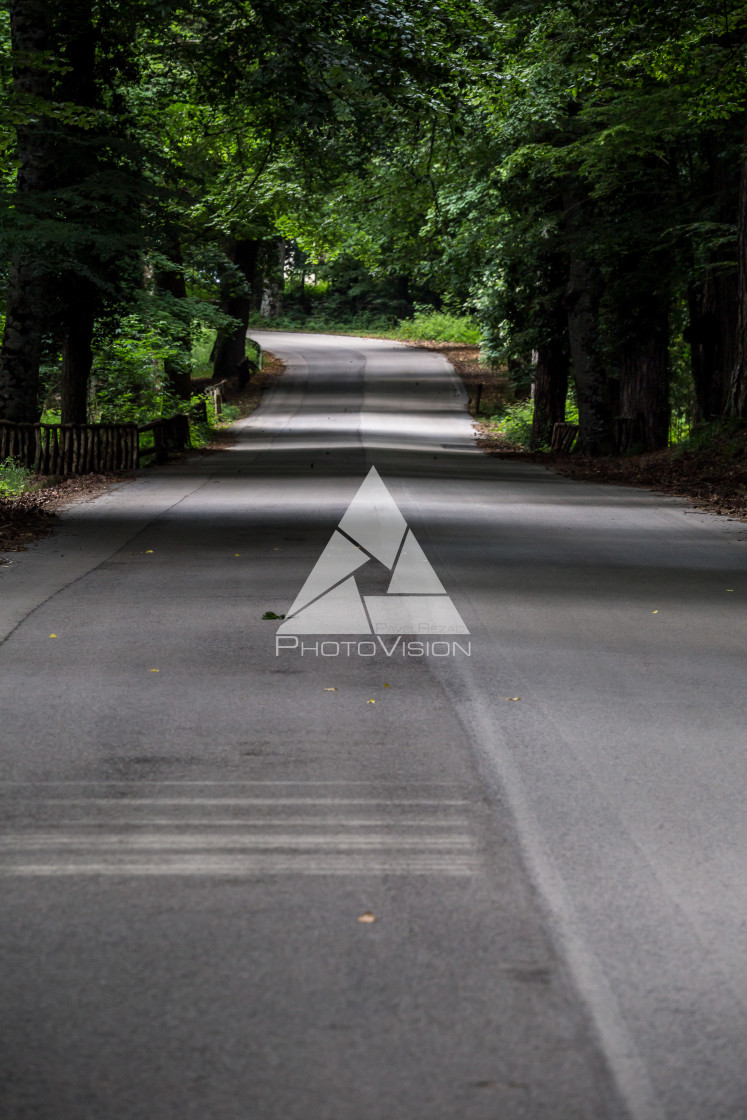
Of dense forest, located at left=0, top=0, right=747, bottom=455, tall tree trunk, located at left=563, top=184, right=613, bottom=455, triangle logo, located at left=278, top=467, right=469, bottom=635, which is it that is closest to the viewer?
triangle logo, located at left=278, top=467, right=469, bottom=635

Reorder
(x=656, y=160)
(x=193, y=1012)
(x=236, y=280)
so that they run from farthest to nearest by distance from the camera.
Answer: (x=236, y=280)
(x=656, y=160)
(x=193, y=1012)

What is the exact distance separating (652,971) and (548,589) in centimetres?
721

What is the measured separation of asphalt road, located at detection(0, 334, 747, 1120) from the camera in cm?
320

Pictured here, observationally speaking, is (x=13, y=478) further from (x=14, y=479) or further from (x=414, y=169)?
(x=414, y=169)

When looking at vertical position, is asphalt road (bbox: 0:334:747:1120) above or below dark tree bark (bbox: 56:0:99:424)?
below

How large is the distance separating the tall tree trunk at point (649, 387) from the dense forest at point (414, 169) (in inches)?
2.2

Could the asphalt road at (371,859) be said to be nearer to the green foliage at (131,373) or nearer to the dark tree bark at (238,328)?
the green foliage at (131,373)

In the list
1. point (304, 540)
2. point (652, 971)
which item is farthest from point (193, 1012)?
point (304, 540)

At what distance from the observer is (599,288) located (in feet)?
99.8

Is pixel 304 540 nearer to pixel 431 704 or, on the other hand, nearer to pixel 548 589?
pixel 548 589

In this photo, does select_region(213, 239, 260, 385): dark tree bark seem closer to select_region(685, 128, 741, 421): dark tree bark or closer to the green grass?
select_region(685, 128, 741, 421): dark tree bark

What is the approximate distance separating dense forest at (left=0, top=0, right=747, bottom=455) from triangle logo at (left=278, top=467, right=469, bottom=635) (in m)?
7.45

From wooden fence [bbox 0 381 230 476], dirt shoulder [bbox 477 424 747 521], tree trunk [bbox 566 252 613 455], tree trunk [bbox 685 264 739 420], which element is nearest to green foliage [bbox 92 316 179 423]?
wooden fence [bbox 0 381 230 476]

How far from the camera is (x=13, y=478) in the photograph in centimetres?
1972
